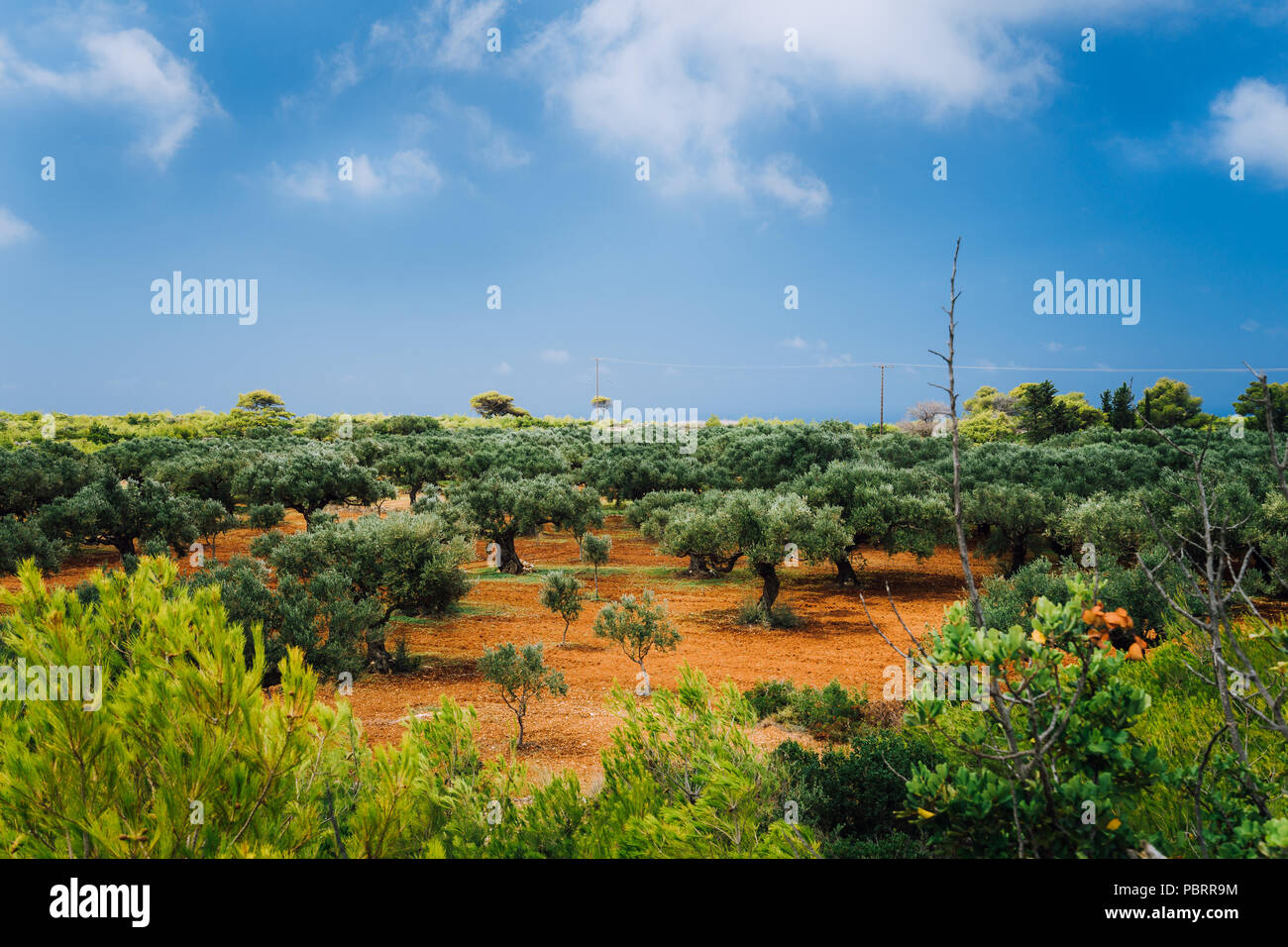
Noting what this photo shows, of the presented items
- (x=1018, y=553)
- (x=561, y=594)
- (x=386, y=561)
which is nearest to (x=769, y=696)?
(x=561, y=594)

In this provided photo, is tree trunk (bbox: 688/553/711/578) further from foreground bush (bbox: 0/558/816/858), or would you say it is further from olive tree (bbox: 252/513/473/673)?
foreground bush (bbox: 0/558/816/858)

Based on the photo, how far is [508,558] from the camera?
2203 cm

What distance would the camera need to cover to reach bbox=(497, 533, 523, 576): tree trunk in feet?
71.4

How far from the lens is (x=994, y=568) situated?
19984 millimetres

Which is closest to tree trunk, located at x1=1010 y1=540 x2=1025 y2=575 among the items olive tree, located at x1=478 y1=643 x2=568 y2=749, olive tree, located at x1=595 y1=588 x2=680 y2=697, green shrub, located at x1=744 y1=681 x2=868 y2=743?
green shrub, located at x1=744 y1=681 x2=868 y2=743

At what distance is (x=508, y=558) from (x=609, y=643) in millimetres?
7994

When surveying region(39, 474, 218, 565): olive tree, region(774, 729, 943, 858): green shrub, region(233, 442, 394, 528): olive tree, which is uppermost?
region(233, 442, 394, 528): olive tree

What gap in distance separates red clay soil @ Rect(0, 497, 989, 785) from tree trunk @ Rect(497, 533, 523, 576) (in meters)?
0.49

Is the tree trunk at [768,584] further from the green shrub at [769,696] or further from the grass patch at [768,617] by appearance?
the green shrub at [769,696]

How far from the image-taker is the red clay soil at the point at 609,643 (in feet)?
33.9

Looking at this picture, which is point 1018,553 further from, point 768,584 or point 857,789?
point 857,789

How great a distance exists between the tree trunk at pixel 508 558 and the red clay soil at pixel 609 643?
492 mm
